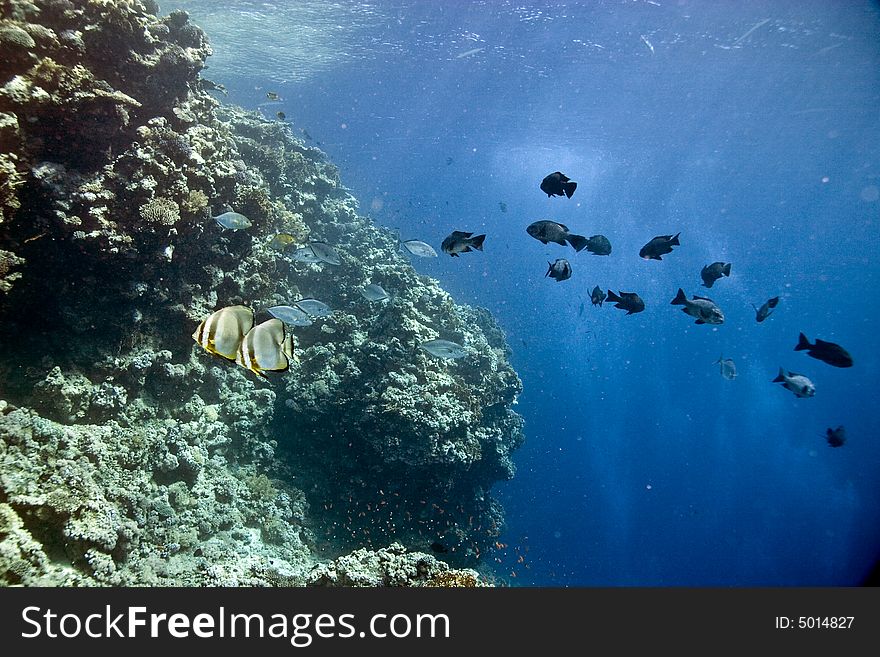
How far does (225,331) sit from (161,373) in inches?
200

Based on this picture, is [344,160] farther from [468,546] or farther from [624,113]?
[468,546]

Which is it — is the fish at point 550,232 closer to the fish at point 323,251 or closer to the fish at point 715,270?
the fish at point 715,270

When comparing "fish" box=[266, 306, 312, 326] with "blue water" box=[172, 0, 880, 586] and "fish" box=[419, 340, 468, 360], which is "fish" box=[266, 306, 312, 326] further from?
"blue water" box=[172, 0, 880, 586]

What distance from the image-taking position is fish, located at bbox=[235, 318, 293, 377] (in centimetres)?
254

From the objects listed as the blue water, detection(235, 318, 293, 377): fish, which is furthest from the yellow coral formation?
the blue water

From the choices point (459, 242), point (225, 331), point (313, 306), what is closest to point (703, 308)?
point (459, 242)

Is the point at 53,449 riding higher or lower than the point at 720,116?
lower

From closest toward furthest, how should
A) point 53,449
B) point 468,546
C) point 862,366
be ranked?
point 53,449, point 468,546, point 862,366

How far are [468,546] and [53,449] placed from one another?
9.52 m

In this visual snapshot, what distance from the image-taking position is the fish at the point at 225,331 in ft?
8.44

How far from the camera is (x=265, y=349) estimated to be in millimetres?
2576

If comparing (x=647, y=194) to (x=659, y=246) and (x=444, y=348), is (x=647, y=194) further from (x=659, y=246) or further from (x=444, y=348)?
(x=444, y=348)

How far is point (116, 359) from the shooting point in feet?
19.6

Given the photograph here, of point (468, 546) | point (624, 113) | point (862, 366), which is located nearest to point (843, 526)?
point (862, 366)
